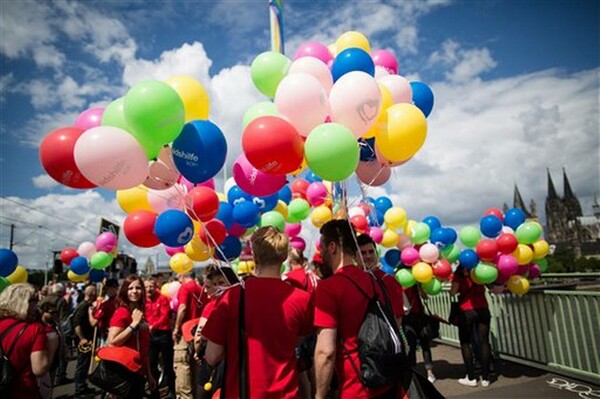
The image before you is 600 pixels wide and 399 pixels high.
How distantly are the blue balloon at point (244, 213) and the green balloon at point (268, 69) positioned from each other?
1421 mm

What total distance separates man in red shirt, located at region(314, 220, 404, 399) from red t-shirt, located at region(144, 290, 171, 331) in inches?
155

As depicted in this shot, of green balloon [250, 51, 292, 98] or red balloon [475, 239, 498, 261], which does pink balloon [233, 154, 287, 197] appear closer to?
green balloon [250, 51, 292, 98]

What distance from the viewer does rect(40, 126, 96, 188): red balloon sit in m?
2.31

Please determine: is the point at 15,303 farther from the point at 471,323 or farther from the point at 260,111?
the point at 471,323

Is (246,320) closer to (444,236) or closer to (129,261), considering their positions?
(444,236)

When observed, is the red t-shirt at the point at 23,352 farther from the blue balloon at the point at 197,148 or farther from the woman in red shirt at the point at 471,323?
the woman in red shirt at the point at 471,323

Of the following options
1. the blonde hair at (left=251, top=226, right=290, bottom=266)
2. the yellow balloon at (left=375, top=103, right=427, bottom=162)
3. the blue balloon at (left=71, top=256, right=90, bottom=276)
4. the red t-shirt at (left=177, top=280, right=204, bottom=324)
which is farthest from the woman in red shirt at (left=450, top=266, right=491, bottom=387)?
the blue balloon at (left=71, top=256, right=90, bottom=276)

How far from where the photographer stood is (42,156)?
2311 millimetres

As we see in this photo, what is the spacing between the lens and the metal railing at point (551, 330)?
187 inches

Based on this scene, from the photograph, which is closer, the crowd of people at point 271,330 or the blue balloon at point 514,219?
the crowd of people at point 271,330

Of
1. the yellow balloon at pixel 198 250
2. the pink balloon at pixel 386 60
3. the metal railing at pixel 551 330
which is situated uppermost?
the pink balloon at pixel 386 60

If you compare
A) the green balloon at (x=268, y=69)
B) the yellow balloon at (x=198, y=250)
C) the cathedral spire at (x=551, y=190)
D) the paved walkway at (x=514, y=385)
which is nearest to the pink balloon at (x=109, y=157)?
the green balloon at (x=268, y=69)

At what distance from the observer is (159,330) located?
17.2 ft

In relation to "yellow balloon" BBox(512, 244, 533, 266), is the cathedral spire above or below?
above
